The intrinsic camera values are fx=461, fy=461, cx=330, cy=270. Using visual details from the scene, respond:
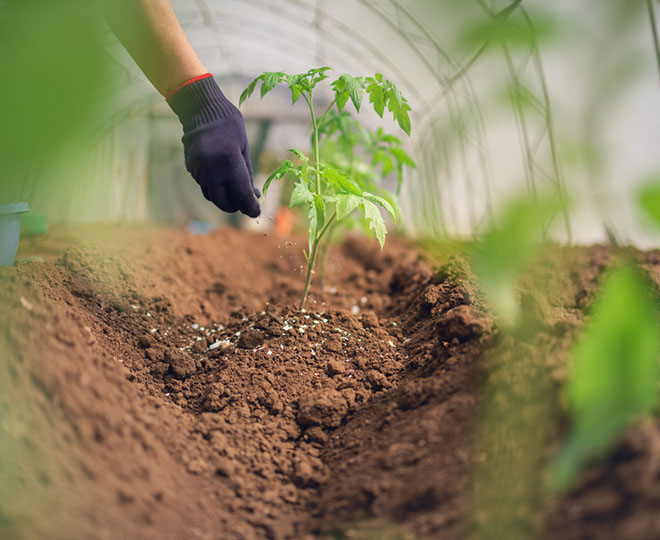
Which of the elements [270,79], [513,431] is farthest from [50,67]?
[270,79]

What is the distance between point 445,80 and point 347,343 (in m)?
3.89

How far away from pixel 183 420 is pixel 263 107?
1087 centimetres

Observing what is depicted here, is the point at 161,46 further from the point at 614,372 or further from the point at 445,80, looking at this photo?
the point at 445,80

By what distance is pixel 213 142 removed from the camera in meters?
2.38

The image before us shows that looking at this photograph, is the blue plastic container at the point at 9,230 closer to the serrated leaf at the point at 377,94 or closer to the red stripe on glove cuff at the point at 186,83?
the red stripe on glove cuff at the point at 186,83

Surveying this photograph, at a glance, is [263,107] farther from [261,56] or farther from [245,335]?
[245,335]

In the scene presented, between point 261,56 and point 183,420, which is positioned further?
point 261,56

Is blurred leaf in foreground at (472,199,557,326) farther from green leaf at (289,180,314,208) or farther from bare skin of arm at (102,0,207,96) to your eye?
bare skin of arm at (102,0,207,96)

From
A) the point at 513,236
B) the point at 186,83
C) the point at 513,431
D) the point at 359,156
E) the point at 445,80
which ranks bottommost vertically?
the point at 513,431

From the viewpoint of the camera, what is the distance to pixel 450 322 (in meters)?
1.85

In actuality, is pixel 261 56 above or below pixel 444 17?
above

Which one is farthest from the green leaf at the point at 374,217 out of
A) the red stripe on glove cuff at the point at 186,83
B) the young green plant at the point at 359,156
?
the red stripe on glove cuff at the point at 186,83

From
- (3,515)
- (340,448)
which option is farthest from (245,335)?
(3,515)

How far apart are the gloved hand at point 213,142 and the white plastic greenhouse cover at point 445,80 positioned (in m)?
0.60
